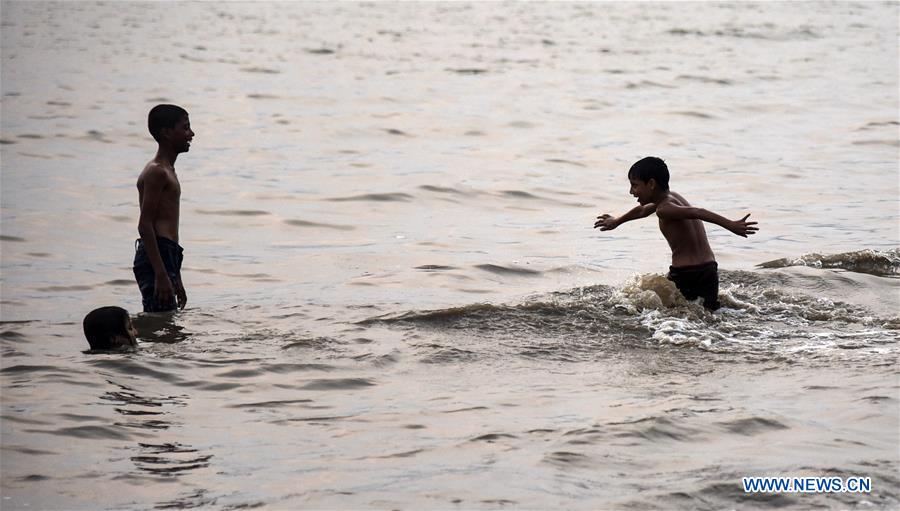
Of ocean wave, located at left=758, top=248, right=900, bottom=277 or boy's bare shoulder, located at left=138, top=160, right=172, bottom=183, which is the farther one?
ocean wave, located at left=758, top=248, right=900, bottom=277

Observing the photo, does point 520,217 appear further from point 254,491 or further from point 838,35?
point 838,35

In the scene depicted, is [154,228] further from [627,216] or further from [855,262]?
[855,262]

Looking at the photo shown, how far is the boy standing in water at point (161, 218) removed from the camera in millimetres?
7484

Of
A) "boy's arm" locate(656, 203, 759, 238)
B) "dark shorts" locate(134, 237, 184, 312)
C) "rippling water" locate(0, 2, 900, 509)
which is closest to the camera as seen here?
"rippling water" locate(0, 2, 900, 509)

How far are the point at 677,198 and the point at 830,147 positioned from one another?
32.7ft

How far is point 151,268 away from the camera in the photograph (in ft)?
24.9

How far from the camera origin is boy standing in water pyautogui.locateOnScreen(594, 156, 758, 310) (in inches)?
311

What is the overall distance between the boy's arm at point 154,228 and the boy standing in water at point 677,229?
2922mm

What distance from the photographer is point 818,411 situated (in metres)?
6.14

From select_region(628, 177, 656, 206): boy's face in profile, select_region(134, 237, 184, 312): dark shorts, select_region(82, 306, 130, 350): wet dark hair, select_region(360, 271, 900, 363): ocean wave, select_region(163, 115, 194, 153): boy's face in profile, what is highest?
select_region(163, 115, 194, 153): boy's face in profile

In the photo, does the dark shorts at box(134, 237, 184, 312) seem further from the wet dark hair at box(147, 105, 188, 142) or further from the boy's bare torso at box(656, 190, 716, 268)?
the boy's bare torso at box(656, 190, 716, 268)

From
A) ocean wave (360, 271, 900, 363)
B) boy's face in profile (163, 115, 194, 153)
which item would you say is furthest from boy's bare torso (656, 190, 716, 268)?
boy's face in profile (163, 115, 194, 153)

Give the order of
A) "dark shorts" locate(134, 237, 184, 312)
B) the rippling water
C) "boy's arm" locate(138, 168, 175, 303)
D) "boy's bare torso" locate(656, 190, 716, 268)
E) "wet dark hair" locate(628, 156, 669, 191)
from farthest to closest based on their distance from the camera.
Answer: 1. "boy's bare torso" locate(656, 190, 716, 268)
2. "wet dark hair" locate(628, 156, 669, 191)
3. "dark shorts" locate(134, 237, 184, 312)
4. "boy's arm" locate(138, 168, 175, 303)
5. the rippling water

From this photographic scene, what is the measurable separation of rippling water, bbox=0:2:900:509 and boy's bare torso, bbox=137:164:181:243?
2.44ft
